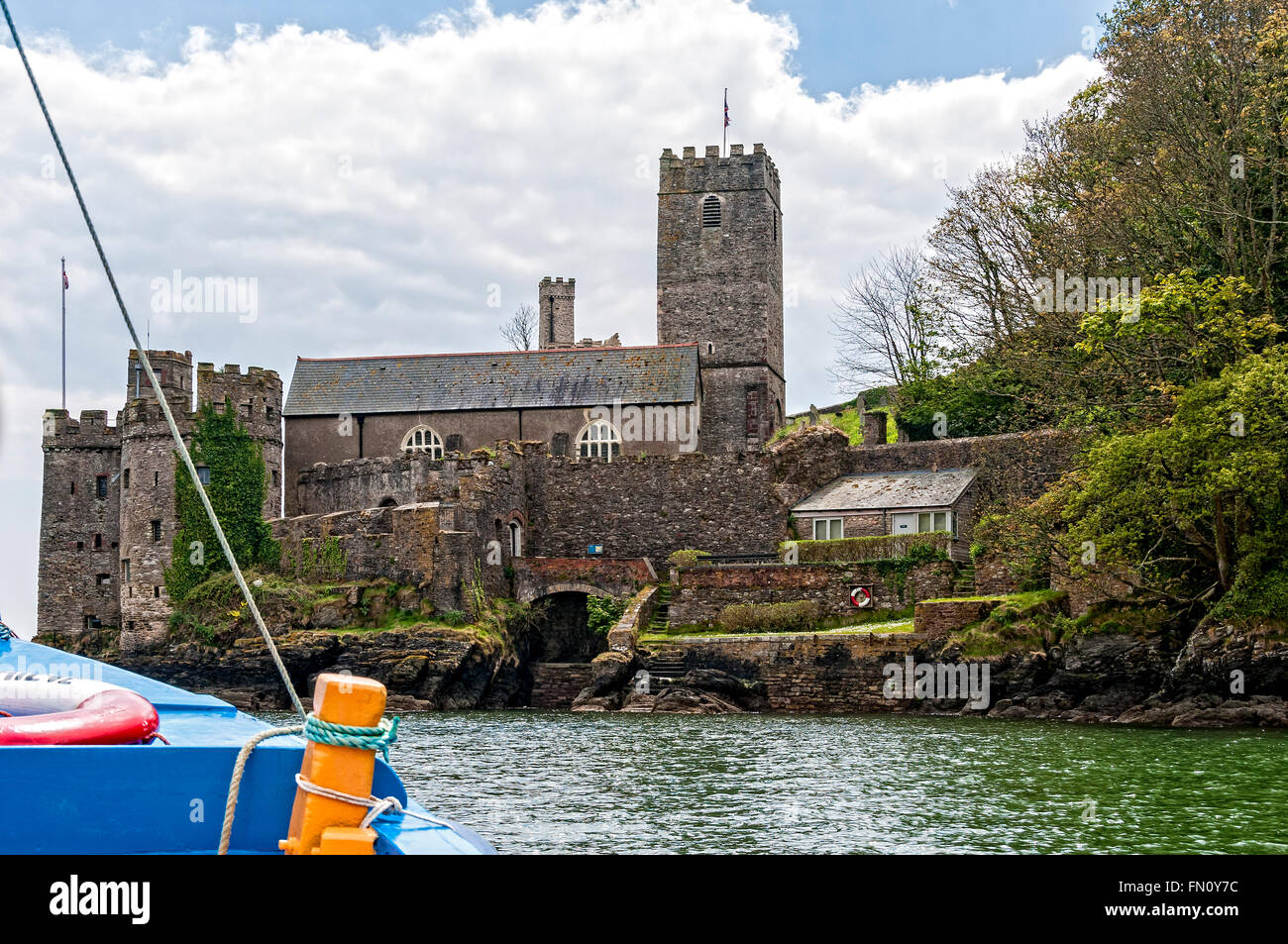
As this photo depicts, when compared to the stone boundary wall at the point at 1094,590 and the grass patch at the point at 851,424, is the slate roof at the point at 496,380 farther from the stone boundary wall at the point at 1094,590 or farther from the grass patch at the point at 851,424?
the stone boundary wall at the point at 1094,590

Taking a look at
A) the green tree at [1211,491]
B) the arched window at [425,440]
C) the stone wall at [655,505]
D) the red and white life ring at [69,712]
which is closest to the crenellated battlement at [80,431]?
the arched window at [425,440]

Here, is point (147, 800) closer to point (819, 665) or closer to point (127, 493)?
point (819, 665)

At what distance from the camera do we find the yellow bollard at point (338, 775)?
20.5 feet

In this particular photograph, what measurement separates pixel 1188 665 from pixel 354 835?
28.4m

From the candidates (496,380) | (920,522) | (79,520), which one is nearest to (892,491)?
(920,522)

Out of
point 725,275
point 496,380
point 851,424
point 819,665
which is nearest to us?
point 819,665

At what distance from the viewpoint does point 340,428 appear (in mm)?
55188

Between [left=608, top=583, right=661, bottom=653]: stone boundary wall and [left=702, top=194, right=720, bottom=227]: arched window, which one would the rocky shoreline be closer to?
[left=608, top=583, right=661, bottom=653]: stone boundary wall

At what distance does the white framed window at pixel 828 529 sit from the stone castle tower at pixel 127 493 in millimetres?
19714

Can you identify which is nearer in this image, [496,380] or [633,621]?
[633,621]

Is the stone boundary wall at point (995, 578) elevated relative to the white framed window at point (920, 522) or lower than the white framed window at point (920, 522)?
lower

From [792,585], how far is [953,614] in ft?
21.9
